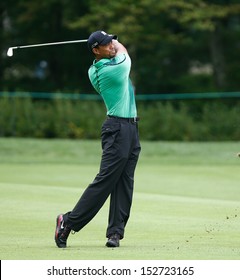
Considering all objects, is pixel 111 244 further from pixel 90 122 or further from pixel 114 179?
pixel 90 122

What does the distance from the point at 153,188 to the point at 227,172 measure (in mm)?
3463

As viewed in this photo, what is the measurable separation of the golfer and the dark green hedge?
20.5 metres

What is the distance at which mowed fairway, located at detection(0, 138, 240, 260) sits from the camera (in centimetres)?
946

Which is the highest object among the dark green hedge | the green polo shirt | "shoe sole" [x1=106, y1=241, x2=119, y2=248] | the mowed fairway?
the green polo shirt

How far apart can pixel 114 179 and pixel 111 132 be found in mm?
447

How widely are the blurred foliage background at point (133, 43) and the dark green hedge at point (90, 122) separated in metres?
6.13

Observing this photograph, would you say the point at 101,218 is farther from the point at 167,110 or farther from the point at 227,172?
the point at 167,110

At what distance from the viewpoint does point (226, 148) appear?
86.8ft

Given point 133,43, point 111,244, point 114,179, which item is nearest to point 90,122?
point 133,43

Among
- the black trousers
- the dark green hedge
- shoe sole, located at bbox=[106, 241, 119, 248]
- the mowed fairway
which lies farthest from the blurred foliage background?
shoe sole, located at bbox=[106, 241, 119, 248]

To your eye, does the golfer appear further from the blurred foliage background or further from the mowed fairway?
the blurred foliage background
